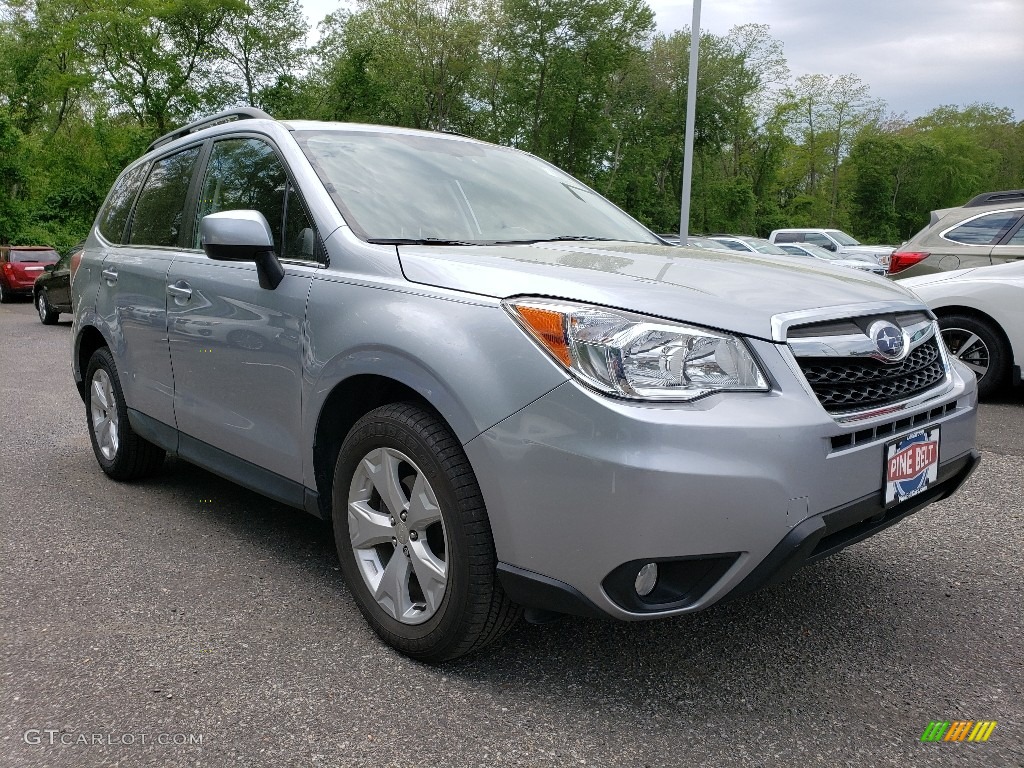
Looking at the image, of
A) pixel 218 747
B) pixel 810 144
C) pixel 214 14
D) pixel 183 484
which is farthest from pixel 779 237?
pixel 810 144

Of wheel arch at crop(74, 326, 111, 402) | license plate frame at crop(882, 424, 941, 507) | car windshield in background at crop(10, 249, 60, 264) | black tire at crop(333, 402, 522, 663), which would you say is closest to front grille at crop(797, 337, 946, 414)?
license plate frame at crop(882, 424, 941, 507)

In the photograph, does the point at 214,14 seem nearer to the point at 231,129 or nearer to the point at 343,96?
the point at 343,96

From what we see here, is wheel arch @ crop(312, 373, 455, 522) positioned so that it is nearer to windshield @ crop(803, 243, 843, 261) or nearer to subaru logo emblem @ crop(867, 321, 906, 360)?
subaru logo emblem @ crop(867, 321, 906, 360)

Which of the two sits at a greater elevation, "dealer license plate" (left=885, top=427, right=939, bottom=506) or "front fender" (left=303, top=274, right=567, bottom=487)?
"front fender" (left=303, top=274, right=567, bottom=487)

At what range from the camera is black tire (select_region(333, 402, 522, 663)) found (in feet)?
7.54

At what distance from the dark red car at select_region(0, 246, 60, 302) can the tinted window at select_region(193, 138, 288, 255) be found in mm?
19331

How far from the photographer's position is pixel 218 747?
2.19 m

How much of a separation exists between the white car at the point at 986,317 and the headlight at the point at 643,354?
17.0ft

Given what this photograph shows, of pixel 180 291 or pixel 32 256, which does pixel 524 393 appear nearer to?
pixel 180 291

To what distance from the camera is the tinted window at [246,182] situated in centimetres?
324

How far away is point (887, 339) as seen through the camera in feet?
7.97

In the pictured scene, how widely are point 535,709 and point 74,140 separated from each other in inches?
1638

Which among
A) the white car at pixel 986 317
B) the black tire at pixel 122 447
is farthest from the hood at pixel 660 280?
the white car at pixel 986 317

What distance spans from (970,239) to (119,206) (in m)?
6.69
